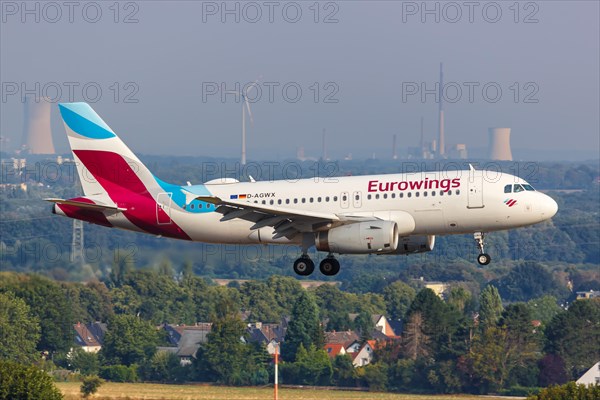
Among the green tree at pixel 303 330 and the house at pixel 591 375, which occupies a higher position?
the green tree at pixel 303 330

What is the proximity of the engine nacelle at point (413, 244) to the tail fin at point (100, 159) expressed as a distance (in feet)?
45.8

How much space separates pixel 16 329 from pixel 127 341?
664 inches

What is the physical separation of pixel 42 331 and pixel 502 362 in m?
55.0

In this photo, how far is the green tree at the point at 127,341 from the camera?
160250 mm

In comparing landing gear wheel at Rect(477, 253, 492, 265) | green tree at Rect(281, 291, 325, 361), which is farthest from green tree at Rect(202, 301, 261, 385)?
landing gear wheel at Rect(477, 253, 492, 265)

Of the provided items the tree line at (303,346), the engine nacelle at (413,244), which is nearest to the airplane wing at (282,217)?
the engine nacelle at (413,244)

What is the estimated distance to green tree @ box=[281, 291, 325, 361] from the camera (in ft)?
545

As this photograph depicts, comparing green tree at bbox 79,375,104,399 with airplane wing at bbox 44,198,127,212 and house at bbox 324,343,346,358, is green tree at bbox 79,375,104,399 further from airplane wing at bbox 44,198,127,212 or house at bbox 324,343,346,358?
airplane wing at bbox 44,198,127,212

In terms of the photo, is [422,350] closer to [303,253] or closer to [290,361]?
[290,361]

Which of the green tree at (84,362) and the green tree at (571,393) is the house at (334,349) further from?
the green tree at (571,393)

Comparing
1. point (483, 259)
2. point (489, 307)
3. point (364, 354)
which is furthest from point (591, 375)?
point (483, 259)

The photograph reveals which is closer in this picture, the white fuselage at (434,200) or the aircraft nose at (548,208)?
the white fuselage at (434,200)

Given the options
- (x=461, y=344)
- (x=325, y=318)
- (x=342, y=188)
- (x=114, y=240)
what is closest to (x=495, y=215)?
(x=342, y=188)

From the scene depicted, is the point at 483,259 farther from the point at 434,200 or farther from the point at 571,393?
the point at 571,393
